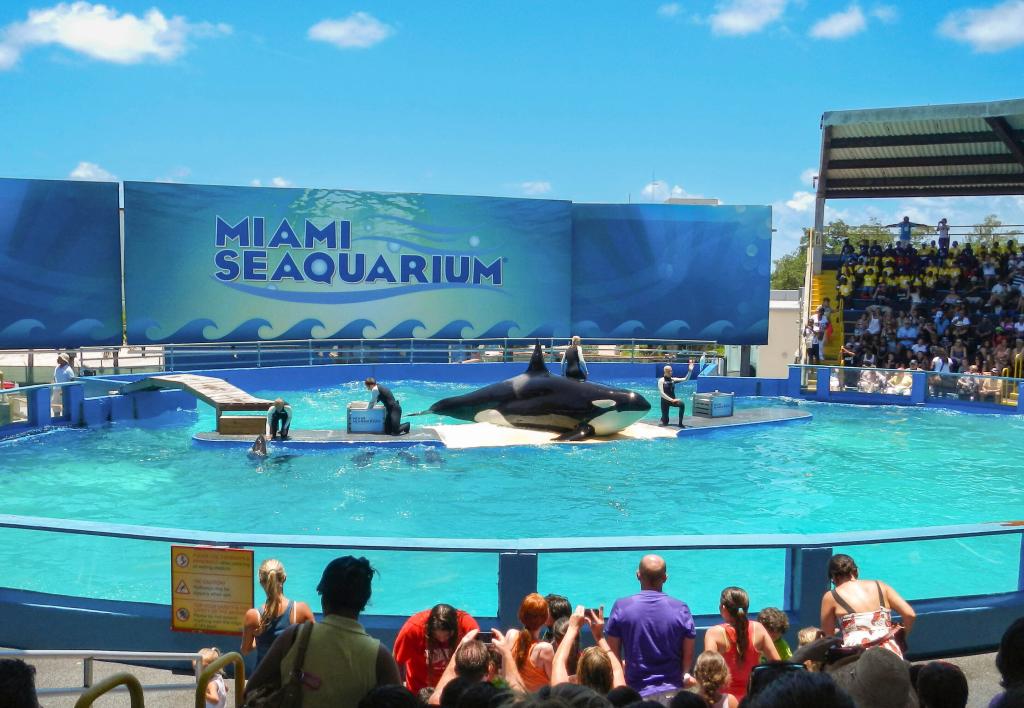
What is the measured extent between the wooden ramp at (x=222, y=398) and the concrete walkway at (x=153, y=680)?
10.8 metres

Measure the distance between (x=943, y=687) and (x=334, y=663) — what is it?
81.3 inches

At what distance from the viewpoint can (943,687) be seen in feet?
9.32

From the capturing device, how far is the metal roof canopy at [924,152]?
25.9 m

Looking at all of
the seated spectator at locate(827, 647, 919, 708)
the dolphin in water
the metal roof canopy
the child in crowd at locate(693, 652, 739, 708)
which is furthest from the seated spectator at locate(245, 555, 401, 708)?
the metal roof canopy

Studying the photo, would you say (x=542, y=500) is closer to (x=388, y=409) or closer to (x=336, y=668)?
(x=388, y=409)

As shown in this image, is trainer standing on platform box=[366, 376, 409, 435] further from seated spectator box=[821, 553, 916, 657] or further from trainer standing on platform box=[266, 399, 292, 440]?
seated spectator box=[821, 553, 916, 657]

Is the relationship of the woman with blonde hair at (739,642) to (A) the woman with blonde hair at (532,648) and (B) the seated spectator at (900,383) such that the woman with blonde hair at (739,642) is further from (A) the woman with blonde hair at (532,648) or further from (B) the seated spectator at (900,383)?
(B) the seated spectator at (900,383)

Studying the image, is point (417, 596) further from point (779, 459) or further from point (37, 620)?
point (779, 459)

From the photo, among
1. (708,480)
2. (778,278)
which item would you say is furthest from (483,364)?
(778,278)

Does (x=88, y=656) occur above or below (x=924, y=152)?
below

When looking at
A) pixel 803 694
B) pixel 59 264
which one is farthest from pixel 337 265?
pixel 803 694

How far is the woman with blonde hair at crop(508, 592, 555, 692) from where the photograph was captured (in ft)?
13.2

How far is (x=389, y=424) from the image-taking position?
1609 cm

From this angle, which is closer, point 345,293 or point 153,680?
point 153,680
